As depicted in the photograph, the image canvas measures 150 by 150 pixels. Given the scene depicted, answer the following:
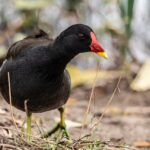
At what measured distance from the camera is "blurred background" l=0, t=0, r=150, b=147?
723cm

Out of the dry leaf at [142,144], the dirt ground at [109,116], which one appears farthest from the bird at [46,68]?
the dry leaf at [142,144]

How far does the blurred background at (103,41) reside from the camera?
7.23m

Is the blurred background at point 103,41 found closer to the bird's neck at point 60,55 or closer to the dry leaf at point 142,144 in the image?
the dry leaf at point 142,144

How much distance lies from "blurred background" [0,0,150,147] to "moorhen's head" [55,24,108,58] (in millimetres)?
2329

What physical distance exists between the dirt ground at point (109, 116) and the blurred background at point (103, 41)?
0.03ft

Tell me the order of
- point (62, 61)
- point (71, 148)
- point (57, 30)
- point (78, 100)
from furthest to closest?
point (57, 30) < point (78, 100) < point (62, 61) < point (71, 148)

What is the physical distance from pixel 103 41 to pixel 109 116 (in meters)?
2.12

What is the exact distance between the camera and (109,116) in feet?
21.9

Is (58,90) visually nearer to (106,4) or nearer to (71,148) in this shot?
(71,148)

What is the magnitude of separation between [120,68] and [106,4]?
0.75 m

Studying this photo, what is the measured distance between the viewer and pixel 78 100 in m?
7.47

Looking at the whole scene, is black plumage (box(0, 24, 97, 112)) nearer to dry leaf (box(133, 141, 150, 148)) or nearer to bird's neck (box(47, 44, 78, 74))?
bird's neck (box(47, 44, 78, 74))

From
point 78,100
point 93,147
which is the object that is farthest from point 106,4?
point 93,147

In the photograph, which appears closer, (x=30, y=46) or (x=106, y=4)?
(x=30, y=46)
